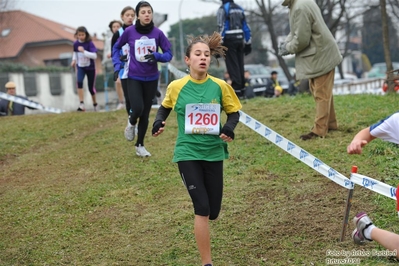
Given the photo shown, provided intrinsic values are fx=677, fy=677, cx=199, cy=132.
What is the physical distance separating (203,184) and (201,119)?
0.56 meters

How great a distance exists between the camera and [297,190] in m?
7.83

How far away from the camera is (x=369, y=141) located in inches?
195

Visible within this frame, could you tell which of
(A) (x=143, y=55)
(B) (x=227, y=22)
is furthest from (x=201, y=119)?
(B) (x=227, y=22)

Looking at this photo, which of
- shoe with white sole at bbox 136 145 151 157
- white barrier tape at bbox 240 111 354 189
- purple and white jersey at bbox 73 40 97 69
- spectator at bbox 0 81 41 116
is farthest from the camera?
spectator at bbox 0 81 41 116

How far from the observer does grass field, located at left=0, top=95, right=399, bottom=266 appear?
20.9ft

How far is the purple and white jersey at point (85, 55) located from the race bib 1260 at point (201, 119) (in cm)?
948

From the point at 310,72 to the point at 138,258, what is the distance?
4764 millimetres

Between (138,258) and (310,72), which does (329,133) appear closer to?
(310,72)

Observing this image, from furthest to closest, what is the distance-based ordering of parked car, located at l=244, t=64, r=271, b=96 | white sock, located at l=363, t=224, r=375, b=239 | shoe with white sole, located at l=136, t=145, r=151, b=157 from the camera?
parked car, located at l=244, t=64, r=271, b=96, shoe with white sole, located at l=136, t=145, r=151, b=157, white sock, located at l=363, t=224, r=375, b=239

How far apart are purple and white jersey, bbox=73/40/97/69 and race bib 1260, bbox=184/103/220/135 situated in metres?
9.48

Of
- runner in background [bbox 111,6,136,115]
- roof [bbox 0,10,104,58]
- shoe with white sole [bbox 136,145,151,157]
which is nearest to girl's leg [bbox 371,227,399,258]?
runner in background [bbox 111,6,136,115]

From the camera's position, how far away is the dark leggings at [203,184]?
562 centimetres

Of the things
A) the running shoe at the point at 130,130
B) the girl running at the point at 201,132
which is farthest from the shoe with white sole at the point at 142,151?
the girl running at the point at 201,132

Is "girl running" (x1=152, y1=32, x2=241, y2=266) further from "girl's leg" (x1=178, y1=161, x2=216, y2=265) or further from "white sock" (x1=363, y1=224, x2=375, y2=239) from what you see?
"white sock" (x1=363, y1=224, x2=375, y2=239)
